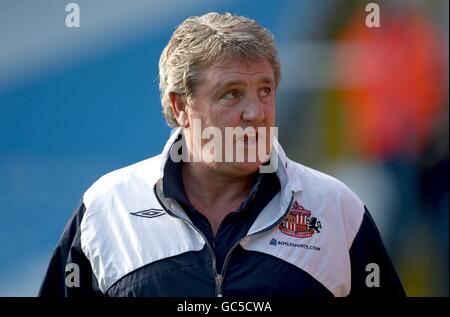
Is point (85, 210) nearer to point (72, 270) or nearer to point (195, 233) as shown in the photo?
point (72, 270)

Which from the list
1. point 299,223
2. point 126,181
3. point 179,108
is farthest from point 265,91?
point 126,181

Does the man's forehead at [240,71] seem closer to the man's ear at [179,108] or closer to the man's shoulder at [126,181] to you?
the man's ear at [179,108]

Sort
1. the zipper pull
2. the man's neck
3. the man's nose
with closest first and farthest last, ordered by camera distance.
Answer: the zipper pull, the man's nose, the man's neck

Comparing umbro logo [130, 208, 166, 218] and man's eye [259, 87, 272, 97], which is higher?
man's eye [259, 87, 272, 97]

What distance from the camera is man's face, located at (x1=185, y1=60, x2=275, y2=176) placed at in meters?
2.45

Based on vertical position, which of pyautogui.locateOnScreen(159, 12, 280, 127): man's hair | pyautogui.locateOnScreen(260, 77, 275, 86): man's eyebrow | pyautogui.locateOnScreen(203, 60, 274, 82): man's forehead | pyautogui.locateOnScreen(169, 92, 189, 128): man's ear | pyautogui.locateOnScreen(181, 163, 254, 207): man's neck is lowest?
pyautogui.locateOnScreen(181, 163, 254, 207): man's neck

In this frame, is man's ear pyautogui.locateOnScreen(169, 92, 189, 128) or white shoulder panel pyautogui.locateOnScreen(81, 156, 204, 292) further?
man's ear pyautogui.locateOnScreen(169, 92, 189, 128)

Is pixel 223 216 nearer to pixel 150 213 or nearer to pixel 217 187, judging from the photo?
pixel 217 187

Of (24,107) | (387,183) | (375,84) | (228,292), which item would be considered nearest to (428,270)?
(387,183)

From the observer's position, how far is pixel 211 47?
2484mm

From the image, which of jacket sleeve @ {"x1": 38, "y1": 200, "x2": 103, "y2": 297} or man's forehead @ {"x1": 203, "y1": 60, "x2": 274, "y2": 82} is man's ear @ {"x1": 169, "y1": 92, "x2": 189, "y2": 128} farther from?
jacket sleeve @ {"x1": 38, "y1": 200, "x2": 103, "y2": 297}

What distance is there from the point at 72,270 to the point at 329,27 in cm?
152

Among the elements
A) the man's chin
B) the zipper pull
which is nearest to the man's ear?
the man's chin

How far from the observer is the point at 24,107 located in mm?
3293
